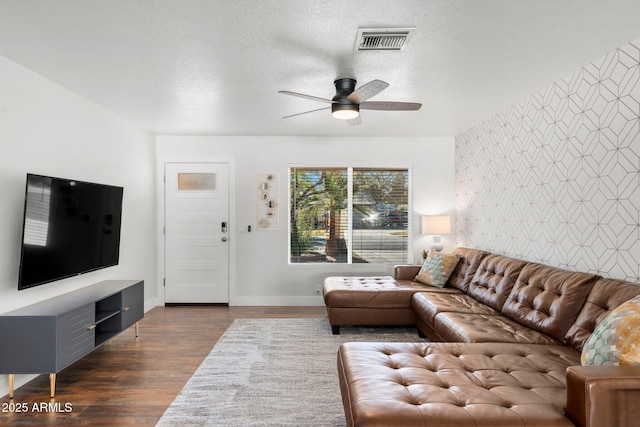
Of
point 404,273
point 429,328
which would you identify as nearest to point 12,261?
point 429,328

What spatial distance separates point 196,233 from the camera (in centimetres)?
536

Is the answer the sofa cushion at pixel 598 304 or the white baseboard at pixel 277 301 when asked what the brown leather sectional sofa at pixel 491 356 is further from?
the white baseboard at pixel 277 301

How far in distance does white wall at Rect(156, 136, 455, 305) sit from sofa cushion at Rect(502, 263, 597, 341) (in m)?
2.33

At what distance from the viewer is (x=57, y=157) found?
3291mm

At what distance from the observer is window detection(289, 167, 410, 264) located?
5.47 m

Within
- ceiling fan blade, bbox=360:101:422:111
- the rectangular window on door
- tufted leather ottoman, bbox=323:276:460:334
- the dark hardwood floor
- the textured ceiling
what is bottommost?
the dark hardwood floor

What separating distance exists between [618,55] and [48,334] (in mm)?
4244

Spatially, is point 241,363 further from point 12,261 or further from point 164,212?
point 164,212

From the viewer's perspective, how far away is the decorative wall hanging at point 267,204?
5379mm

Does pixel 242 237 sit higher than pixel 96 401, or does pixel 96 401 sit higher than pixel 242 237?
pixel 242 237

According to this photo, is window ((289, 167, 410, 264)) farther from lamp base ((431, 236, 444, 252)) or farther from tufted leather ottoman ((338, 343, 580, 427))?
tufted leather ottoman ((338, 343, 580, 427))

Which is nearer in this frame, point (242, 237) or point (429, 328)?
point (429, 328)

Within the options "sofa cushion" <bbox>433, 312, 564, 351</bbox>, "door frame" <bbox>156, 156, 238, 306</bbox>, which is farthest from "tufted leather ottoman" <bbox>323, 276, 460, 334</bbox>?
"door frame" <bbox>156, 156, 238, 306</bbox>

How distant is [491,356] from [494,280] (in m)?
1.45
